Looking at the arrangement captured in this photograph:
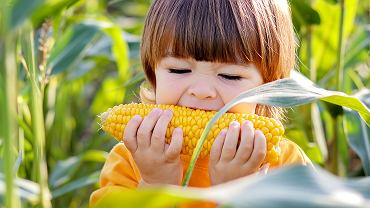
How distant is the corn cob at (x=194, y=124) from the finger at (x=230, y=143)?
0.17 feet

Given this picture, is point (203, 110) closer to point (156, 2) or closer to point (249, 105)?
point (249, 105)

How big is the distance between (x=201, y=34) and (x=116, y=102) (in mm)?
1473

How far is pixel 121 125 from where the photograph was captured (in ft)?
5.30

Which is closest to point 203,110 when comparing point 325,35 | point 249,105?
point 249,105

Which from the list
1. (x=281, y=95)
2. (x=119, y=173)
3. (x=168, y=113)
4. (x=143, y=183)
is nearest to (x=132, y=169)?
(x=119, y=173)

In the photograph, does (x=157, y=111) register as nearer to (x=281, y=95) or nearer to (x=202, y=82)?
(x=202, y=82)

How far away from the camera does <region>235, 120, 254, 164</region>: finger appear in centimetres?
147

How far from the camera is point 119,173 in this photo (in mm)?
1780

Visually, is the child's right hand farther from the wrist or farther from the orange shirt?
the orange shirt

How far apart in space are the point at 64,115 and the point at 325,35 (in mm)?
904

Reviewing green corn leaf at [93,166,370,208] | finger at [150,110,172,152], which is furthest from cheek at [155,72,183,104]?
green corn leaf at [93,166,370,208]

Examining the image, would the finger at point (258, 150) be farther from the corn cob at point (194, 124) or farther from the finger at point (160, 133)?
the finger at point (160, 133)

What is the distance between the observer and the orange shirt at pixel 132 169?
1.73m

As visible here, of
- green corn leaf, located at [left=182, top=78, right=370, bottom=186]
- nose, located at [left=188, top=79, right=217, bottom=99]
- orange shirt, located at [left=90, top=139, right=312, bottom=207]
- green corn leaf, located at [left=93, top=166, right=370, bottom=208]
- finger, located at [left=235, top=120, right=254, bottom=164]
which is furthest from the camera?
orange shirt, located at [left=90, top=139, right=312, bottom=207]
